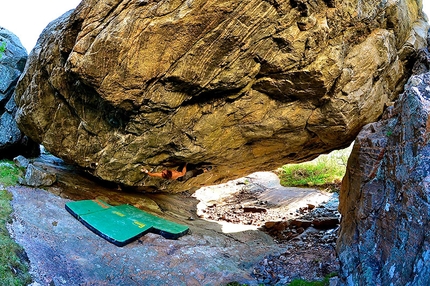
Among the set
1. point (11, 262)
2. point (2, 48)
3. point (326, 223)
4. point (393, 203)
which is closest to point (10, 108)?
point (2, 48)

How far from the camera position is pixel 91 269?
751cm

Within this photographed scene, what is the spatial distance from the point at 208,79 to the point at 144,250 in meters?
5.80

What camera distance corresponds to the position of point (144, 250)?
895 centimetres

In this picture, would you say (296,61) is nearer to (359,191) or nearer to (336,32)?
(336,32)

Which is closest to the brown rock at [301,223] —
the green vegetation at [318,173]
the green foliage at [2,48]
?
the green vegetation at [318,173]

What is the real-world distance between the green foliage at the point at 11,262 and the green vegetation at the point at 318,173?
21072mm

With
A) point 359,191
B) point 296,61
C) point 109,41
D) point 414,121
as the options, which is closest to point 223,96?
point 296,61

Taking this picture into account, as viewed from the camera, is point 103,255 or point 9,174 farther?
point 9,174

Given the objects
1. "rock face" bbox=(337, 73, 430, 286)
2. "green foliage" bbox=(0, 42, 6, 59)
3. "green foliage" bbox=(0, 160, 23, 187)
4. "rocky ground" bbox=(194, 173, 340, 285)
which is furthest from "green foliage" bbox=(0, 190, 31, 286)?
"green foliage" bbox=(0, 42, 6, 59)

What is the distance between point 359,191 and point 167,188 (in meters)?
9.76

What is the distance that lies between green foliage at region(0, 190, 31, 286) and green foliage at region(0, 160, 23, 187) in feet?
11.7

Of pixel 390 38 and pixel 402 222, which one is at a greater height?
pixel 390 38

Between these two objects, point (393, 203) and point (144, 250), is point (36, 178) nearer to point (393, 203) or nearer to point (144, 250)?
point (144, 250)

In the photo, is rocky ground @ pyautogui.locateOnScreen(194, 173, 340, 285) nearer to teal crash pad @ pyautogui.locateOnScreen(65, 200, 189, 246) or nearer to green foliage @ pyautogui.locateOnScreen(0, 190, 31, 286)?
teal crash pad @ pyautogui.locateOnScreen(65, 200, 189, 246)
